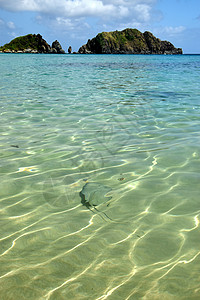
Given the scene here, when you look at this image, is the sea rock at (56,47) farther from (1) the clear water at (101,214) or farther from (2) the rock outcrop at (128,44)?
(1) the clear water at (101,214)

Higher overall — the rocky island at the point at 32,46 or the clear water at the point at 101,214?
the rocky island at the point at 32,46

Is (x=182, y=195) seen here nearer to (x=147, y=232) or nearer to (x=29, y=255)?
(x=147, y=232)

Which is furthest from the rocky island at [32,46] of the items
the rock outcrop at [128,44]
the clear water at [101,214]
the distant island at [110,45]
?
the clear water at [101,214]

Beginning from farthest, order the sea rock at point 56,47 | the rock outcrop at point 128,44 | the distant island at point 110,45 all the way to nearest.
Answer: the sea rock at point 56,47 < the rock outcrop at point 128,44 < the distant island at point 110,45

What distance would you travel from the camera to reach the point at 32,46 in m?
171

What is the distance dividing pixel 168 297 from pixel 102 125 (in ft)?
15.2

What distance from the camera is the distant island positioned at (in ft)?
551

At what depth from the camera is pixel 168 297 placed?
5.49 feet

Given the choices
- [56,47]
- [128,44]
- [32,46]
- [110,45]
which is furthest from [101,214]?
[128,44]

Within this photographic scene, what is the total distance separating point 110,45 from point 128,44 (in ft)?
60.5

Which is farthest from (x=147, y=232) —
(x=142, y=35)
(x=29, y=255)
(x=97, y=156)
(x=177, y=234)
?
(x=142, y=35)

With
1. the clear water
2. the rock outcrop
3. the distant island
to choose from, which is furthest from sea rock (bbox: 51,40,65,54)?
the clear water

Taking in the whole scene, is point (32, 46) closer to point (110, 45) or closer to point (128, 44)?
point (110, 45)

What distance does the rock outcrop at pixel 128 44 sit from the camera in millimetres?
168125
